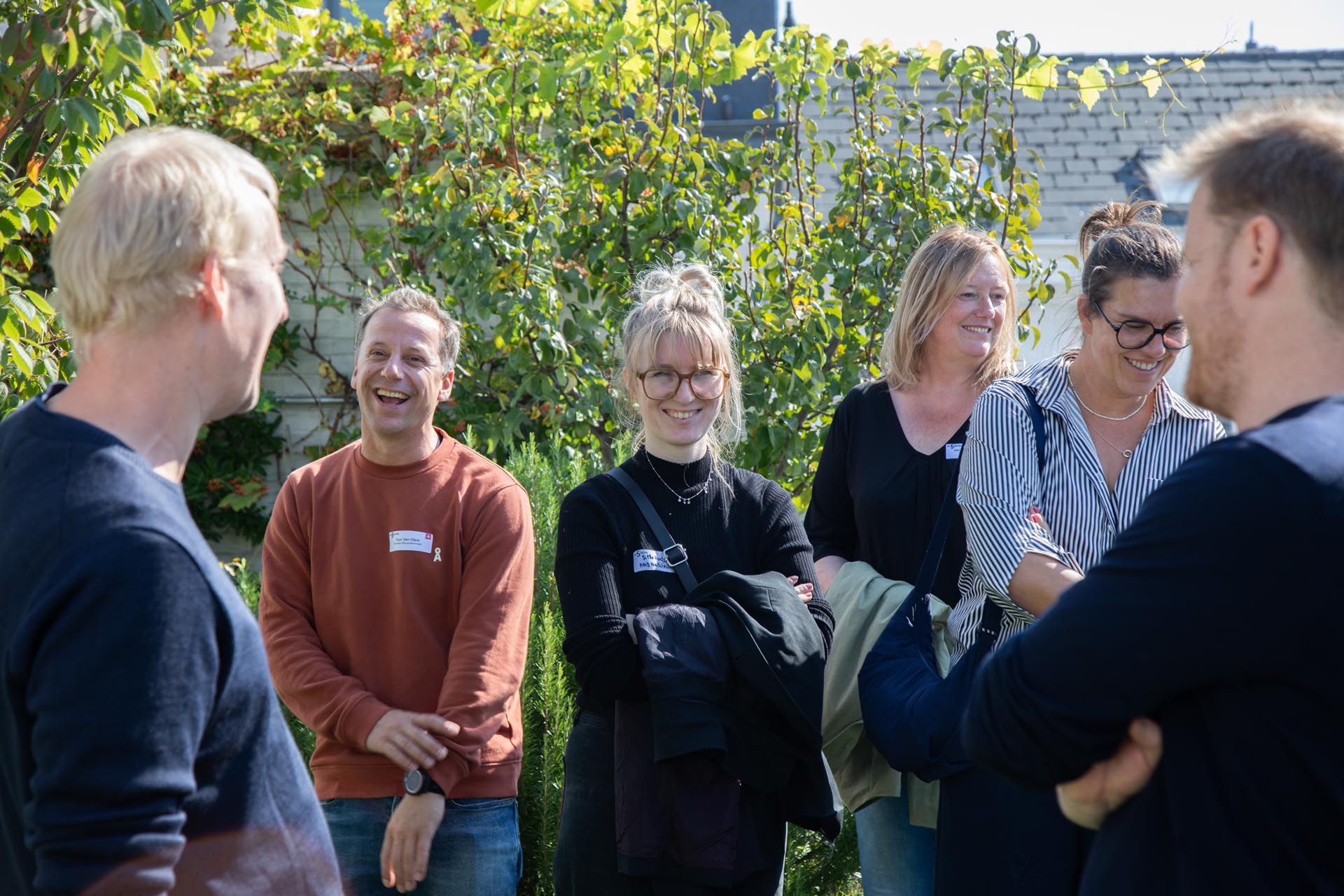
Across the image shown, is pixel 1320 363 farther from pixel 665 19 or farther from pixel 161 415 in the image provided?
pixel 665 19

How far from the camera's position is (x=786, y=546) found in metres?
2.94

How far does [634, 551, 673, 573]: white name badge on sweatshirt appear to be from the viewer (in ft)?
9.23

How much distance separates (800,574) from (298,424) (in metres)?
4.54

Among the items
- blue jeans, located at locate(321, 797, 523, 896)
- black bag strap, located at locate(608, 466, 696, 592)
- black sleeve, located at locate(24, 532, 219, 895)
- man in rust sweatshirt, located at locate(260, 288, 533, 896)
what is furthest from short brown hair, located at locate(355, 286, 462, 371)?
black sleeve, located at locate(24, 532, 219, 895)

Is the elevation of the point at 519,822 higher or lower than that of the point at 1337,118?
lower

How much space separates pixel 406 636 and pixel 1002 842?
149 centimetres

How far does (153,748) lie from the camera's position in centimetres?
133

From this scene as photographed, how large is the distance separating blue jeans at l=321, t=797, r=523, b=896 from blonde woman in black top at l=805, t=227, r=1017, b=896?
0.99 m

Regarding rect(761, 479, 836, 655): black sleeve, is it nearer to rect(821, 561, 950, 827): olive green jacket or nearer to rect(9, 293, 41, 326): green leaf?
rect(821, 561, 950, 827): olive green jacket

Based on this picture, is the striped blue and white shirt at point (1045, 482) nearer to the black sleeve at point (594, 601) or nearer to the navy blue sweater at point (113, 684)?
the black sleeve at point (594, 601)

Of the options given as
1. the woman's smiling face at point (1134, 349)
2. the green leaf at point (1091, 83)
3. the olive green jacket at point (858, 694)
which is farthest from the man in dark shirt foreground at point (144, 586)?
the green leaf at point (1091, 83)

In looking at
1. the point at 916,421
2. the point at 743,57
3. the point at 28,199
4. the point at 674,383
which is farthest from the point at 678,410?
the point at 743,57

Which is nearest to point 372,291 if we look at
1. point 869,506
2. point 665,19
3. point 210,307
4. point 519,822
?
point 665,19

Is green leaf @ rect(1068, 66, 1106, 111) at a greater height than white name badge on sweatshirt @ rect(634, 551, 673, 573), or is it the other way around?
green leaf @ rect(1068, 66, 1106, 111)
